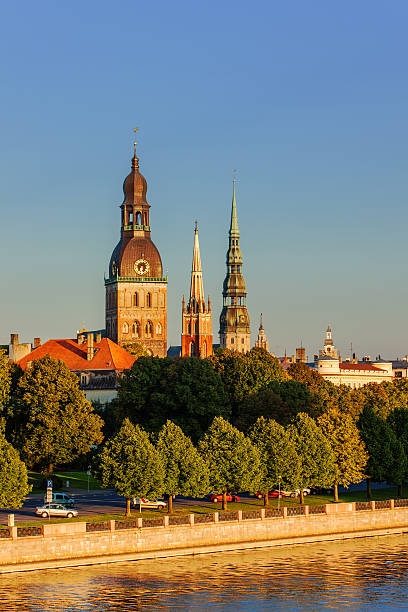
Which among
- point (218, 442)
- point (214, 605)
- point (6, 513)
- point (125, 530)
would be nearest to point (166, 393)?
point (218, 442)

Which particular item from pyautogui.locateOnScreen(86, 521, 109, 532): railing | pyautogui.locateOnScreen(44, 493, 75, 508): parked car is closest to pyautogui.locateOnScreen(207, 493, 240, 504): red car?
pyautogui.locateOnScreen(44, 493, 75, 508): parked car

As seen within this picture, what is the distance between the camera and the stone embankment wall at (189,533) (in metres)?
71.2

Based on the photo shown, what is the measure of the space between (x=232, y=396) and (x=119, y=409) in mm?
14131

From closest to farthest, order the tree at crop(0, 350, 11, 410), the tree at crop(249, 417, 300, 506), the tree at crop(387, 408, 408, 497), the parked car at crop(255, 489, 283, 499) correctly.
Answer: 1. the tree at crop(249, 417, 300, 506)
2. the parked car at crop(255, 489, 283, 499)
3. the tree at crop(0, 350, 11, 410)
4. the tree at crop(387, 408, 408, 497)

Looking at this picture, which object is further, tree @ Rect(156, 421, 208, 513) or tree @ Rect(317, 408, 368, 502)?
tree @ Rect(317, 408, 368, 502)

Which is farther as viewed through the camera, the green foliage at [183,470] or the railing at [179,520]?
the green foliage at [183,470]

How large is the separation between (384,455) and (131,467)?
93.3ft

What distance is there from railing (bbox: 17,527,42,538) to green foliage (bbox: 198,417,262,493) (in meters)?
20.3

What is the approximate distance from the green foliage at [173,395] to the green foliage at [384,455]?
1586 cm

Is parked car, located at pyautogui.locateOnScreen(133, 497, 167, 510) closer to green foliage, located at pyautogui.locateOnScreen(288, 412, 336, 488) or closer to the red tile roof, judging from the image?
green foliage, located at pyautogui.locateOnScreen(288, 412, 336, 488)

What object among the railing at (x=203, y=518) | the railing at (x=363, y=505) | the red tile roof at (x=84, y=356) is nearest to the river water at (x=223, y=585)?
the railing at (x=203, y=518)

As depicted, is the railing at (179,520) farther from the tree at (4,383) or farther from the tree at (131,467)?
the tree at (4,383)

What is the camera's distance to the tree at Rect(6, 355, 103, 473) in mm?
108875

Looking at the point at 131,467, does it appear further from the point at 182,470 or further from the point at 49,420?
the point at 49,420
